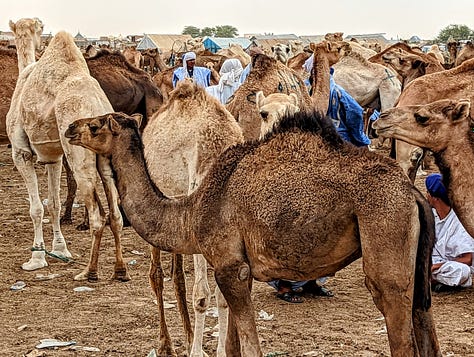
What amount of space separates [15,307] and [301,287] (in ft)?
7.54

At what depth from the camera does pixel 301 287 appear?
6.95 meters

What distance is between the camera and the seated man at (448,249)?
22.5 feet

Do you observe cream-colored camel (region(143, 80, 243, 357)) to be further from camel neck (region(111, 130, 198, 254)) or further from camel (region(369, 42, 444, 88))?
camel (region(369, 42, 444, 88))

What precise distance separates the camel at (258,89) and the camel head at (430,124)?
1826 mm

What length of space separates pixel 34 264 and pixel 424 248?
489 cm

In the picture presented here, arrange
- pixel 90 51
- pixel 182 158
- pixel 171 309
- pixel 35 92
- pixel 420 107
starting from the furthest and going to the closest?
pixel 90 51
pixel 35 92
pixel 171 309
pixel 182 158
pixel 420 107

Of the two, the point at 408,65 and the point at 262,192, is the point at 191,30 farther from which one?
the point at 262,192

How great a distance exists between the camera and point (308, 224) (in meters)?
4.07

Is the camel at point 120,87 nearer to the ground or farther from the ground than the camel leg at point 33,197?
farther from the ground

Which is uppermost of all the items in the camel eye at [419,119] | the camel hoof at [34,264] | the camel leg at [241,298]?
the camel eye at [419,119]

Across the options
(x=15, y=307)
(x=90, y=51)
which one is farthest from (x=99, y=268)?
(x=90, y=51)

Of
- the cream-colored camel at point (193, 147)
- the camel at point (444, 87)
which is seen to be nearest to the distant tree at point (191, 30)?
the camel at point (444, 87)

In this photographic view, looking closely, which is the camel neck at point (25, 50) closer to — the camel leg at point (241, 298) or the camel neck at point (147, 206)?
the camel neck at point (147, 206)

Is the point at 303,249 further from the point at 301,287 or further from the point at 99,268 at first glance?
the point at 99,268
